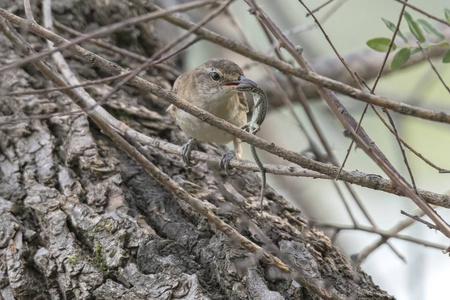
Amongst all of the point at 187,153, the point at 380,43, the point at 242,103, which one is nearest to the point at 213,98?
the point at 242,103

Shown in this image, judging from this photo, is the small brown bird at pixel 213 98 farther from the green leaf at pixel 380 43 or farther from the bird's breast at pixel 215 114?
the green leaf at pixel 380 43

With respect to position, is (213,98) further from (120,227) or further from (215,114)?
(120,227)

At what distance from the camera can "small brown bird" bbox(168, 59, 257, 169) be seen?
157 inches

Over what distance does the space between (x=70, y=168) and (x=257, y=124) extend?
1.14 meters

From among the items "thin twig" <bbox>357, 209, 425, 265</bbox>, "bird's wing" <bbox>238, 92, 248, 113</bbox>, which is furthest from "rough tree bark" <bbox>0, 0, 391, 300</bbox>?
"bird's wing" <bbox>238, 92, 248, 113</bbox>

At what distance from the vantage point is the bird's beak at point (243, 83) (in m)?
3.43

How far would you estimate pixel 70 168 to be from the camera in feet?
11.3

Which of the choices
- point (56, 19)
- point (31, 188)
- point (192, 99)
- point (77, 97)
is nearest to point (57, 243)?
point (31, 188)

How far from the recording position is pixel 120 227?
9.84 ft

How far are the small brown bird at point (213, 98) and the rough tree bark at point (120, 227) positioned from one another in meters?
0.26

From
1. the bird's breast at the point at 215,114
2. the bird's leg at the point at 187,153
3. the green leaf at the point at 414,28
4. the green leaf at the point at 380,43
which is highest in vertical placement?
the green leaf at the point at 414,28

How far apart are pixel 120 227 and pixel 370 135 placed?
221 inches

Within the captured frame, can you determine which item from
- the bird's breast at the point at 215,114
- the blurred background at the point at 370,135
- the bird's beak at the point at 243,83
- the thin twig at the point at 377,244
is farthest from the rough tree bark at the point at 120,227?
the blurred background at the point at 370,135

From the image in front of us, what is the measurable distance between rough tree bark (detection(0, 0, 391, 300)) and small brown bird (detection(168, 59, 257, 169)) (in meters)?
0.26
